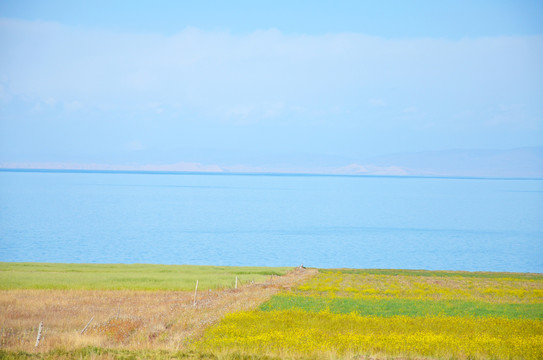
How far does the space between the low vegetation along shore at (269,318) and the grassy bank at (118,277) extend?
0.48 ft

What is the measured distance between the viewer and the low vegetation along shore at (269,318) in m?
17.3

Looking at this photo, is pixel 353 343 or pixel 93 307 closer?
pixel 353 343

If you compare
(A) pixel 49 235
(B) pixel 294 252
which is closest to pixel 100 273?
(B) pixel 294 252

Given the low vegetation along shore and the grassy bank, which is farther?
the grassy bank

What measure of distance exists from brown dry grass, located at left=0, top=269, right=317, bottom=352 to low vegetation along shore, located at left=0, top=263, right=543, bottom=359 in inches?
2.3

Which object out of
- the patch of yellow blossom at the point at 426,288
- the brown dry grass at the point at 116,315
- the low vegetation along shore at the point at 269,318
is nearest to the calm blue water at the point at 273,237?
the patch of yellow blossom at the point at 426,288

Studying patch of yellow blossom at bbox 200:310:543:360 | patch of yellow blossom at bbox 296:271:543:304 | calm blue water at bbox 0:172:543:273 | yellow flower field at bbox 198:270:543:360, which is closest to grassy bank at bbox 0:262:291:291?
patch of yellow blossom at bbox 296:271:543:304

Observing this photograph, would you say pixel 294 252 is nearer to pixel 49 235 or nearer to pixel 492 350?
pixel 49 235

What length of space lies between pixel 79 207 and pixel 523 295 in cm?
14153

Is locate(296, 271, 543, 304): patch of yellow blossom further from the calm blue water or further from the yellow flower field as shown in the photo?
the calm blue water

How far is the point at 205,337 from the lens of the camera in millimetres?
18984

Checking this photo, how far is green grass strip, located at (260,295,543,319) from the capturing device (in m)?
25.2

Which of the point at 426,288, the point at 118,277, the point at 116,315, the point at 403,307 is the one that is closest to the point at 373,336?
the point at 403,307

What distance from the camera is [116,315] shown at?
23984mm
